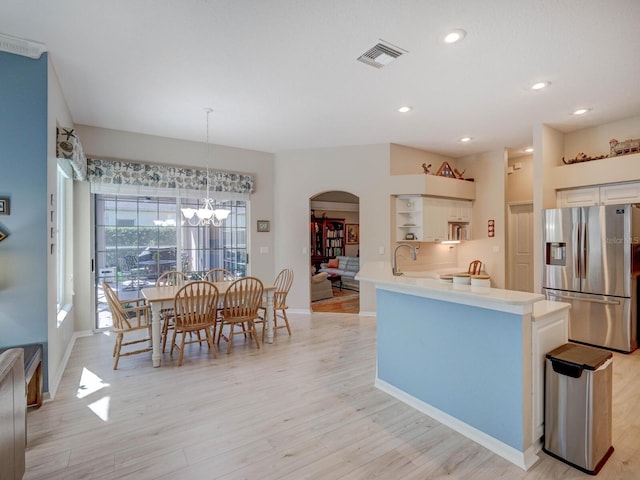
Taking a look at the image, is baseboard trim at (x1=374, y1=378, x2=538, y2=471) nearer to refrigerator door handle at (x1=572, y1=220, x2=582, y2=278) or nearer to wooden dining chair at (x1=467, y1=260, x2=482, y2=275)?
refrigerator door handle at (x1=572, y1=220, x2=582, y2=278)

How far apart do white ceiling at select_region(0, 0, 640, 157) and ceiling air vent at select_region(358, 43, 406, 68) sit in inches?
3.0

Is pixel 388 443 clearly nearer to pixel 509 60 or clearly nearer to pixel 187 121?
pixel 509 60

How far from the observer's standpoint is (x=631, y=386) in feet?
9.85

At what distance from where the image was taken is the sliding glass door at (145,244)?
4840mm

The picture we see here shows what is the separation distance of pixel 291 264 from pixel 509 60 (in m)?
4.29

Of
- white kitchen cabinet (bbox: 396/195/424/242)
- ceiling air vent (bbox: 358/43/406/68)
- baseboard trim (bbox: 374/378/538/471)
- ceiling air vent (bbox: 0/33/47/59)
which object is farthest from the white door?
ceiling air vent (bbox: 0/33/47/59)

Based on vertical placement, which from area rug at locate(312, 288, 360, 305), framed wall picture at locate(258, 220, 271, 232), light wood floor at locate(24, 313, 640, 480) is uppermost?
framed wall picture at locate(258, 220, 271, 232)

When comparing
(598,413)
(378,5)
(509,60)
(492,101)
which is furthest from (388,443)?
(492,101)

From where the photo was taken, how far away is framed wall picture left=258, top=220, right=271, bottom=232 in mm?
5975

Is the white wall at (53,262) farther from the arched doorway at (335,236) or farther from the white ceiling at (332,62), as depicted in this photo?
the arched doorway at (335,236)

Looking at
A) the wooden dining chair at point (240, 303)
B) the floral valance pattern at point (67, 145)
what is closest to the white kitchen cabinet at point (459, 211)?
the wooden dining chair at point (240, 303)

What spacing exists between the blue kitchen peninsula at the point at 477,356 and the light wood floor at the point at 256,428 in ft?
0.43

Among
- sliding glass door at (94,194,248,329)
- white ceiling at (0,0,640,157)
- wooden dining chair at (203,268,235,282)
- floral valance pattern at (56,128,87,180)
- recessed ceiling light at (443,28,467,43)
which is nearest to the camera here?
white ceiling at (0,0,640,157)

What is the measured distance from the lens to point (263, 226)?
6008 mm
